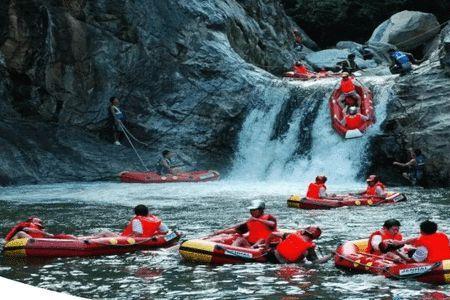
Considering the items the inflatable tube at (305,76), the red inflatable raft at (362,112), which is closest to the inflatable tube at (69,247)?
the red inflatable raft at (362,112)

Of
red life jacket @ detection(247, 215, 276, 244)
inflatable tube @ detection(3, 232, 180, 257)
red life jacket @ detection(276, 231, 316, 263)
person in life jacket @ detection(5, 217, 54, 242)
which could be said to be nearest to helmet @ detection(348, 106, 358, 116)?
red life jacket @ detection(247, 215, 276, 244)

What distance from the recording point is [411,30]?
43906 millimetres

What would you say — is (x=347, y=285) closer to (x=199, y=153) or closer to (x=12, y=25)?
(x=199, y=153)

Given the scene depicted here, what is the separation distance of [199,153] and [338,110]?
5539mm

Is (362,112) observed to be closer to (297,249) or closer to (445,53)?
(445,53)

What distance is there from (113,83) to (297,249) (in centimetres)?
1778

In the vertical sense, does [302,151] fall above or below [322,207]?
above

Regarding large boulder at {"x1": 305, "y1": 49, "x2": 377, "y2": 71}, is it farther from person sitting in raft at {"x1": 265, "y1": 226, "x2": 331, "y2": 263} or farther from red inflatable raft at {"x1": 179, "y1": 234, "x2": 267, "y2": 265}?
red inflatable raft at {"x1": 179, "y1": 234, "x2": 267, "y2": 265}

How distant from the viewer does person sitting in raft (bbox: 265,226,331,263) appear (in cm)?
1162

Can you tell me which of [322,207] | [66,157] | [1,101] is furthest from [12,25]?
[322,207]

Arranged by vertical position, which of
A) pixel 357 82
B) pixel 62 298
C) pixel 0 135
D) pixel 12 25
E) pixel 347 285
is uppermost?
pixel 12 25

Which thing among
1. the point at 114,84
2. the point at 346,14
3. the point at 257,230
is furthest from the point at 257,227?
the point at 346,14

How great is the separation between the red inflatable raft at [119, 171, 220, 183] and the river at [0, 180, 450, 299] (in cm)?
50

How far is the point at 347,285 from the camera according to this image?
9.97m
